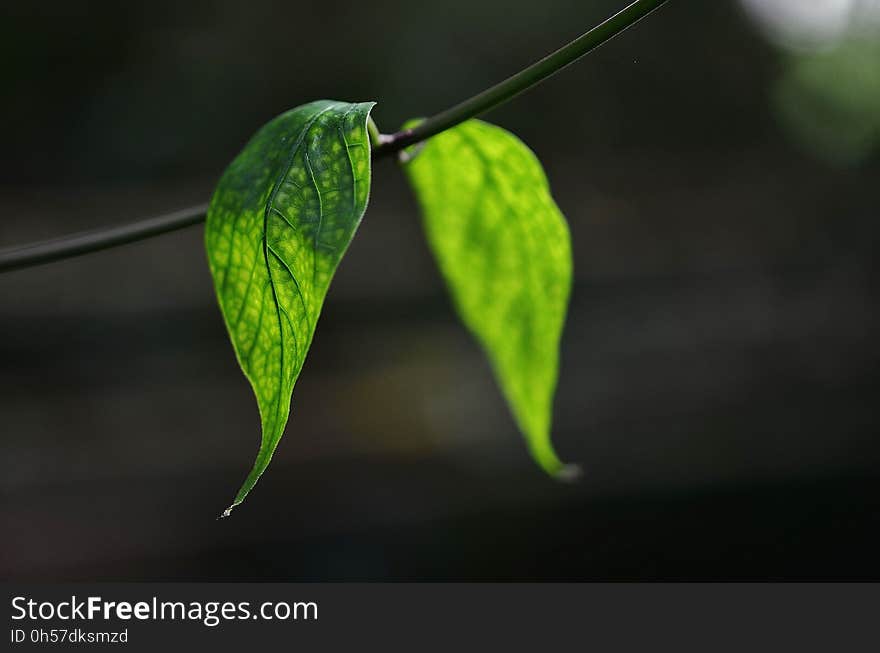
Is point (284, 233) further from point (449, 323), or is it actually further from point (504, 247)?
point (449, 323)

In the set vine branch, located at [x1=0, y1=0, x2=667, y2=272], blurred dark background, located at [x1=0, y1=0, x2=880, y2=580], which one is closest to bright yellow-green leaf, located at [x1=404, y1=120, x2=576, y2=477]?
vine branch, located at [x1=0, y1=0, x2=667, y2=272]

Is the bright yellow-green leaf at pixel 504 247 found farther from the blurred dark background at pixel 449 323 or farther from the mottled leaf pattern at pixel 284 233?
the blurred dark background at pixel 449 323

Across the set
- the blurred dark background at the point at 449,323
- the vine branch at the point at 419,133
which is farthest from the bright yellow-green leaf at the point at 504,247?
the blurred dark background at the point at 449,323

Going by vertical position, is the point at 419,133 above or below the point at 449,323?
below

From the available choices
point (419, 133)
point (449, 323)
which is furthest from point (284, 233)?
point (449, 323)

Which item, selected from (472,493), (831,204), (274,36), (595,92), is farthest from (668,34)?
(472,493)
